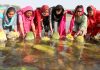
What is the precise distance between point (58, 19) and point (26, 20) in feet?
3.71

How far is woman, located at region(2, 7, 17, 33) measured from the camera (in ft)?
36.8

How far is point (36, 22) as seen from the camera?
39.3 feet

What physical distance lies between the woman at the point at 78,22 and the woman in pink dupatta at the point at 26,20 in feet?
4.67

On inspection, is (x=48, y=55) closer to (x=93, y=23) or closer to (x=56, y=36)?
(x=56, y=36)

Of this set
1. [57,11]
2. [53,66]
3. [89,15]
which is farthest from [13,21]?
[53,66]

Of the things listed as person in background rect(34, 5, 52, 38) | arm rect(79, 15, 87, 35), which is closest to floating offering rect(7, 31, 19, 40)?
person in background rect(34, 5, 52, 38)

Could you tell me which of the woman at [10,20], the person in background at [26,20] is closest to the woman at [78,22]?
the person in background at [26,20]

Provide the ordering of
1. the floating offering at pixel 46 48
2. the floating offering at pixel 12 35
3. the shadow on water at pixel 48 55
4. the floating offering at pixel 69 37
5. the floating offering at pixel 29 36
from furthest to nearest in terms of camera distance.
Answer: the floating offering at pixel 69 37 < the floating offering at pixel 29 36 < the floating offering at pixel 12 35 < the floating offering at pixel 46 48 < the shadow on water at pixel 48 55

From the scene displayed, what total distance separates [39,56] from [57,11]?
3388 millimetres

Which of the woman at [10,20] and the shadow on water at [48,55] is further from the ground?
the woman at [10,20]

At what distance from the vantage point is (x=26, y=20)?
38.5 feet

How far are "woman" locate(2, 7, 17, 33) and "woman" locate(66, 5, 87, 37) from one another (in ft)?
6.74

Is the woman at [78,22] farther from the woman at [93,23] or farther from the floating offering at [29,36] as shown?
the floating offering at [29,36]

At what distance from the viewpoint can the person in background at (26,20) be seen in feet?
37.6
